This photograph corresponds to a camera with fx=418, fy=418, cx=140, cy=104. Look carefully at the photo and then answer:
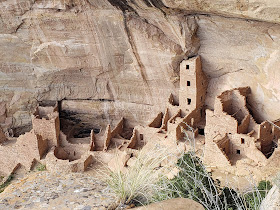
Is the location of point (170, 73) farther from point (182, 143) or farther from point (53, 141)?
point (53, 141)

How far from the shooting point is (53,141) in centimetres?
1288

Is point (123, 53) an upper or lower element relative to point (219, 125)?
upper

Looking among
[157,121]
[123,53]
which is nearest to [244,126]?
[157,121]

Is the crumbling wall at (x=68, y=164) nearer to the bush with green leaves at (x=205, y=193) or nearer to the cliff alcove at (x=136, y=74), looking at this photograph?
the cliff alcove at (x=136, y=74)

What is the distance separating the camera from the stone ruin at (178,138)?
9977mm

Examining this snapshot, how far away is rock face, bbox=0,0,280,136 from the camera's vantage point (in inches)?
382

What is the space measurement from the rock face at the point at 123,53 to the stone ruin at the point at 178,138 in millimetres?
455

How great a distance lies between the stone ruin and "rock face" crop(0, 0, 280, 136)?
46 cm

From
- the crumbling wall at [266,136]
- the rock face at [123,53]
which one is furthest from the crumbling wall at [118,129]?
the crumbling wall at [266,136]

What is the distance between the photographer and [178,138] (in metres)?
11.1

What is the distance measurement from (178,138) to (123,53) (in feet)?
10.2

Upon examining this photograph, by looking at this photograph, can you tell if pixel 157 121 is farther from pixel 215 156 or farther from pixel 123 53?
pixel 215 156

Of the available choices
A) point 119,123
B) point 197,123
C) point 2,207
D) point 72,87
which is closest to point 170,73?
point 197,123

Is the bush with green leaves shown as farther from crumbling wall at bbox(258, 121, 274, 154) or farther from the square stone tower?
the square stone tower
